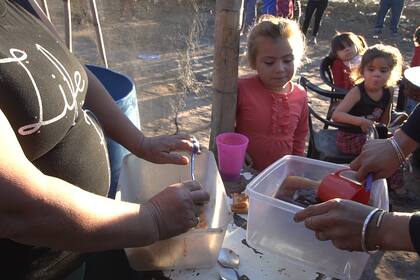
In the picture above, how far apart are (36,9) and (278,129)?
1.32m

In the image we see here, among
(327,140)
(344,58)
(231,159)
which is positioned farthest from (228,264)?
(344,58)

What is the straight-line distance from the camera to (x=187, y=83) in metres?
5.26

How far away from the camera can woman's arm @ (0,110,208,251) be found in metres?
0.72

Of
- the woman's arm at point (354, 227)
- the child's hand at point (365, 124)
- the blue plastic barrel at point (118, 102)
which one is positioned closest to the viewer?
the woman's arm at point (354, 227)

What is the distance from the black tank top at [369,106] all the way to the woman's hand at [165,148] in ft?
6.16

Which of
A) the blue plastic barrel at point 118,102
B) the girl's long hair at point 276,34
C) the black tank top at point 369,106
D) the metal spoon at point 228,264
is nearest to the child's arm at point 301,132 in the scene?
the girl's long hair at point 276,34

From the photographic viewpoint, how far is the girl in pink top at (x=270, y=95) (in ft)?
6.80

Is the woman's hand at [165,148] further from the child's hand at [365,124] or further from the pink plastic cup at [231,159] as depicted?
the child's hand at [365,124]

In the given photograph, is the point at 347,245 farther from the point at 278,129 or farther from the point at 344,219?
the point at 278,129

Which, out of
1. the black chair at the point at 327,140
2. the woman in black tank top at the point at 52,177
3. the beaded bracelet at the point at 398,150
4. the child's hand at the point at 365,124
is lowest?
the black chair at the point at 327,140

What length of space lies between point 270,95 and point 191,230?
1.29 m

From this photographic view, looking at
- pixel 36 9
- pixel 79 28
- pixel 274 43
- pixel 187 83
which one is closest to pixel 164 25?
pixel 79 28

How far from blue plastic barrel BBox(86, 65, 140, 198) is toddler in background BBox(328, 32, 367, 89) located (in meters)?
2.27

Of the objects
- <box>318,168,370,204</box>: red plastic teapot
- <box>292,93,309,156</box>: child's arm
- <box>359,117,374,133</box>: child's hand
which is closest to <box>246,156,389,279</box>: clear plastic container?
<box>318,168,370,204</box>: red plastic teapot
